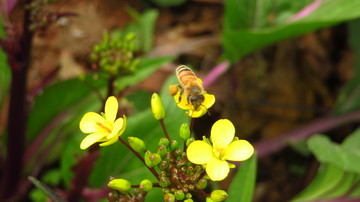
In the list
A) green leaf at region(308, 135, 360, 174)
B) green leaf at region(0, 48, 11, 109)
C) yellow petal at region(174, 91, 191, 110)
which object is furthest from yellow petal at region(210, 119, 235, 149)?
green leaf at region(0, 48, 11, 109)

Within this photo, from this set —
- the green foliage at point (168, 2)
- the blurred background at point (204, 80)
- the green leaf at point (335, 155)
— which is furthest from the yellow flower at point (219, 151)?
the green foliage at point (168, 2)

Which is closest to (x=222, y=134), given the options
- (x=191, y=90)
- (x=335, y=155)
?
(x=191, y=90)

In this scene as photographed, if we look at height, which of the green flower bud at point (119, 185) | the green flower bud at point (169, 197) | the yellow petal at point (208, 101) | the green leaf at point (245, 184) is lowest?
the green leaf at point (245, 184)

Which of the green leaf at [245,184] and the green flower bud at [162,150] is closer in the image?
the green flower bud at [162,150]

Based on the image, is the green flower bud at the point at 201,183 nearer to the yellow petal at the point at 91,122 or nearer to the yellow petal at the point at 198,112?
the yellow petal at the point at 198,112

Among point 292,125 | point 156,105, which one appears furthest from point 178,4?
point 156,105
